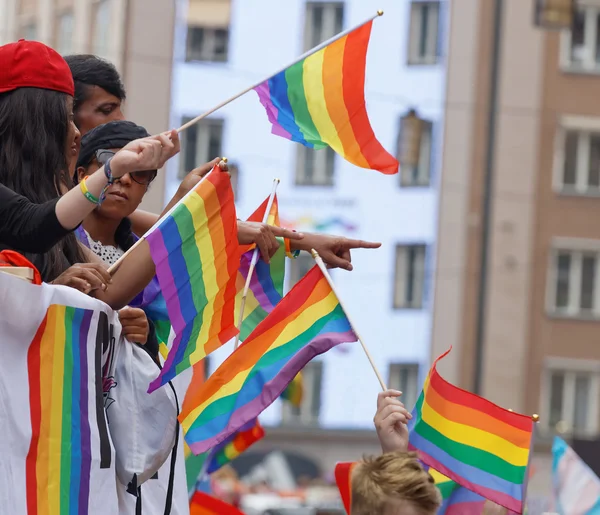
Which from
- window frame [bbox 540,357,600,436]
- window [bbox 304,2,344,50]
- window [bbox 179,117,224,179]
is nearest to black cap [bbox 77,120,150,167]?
window [bbox 179,117,224,179]

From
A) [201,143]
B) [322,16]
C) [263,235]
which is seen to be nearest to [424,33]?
[322,16]

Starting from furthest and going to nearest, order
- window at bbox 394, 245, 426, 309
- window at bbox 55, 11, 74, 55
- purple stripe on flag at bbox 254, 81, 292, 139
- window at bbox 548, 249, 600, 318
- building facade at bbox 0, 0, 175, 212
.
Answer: window at bbox 548, 249, 600, 318 → window at bbox 394, 245, 426, 309 → window at bbox 55, 11, 74, 55 → building facade at bbox 0, 0, 175, 212 → purple stripe on flag at bbox 254, 81, 292, 139

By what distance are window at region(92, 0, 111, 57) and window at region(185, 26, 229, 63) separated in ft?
5.91

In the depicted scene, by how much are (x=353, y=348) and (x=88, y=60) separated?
2422 cm

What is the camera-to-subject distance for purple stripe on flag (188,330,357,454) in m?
4.26

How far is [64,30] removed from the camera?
29.0m

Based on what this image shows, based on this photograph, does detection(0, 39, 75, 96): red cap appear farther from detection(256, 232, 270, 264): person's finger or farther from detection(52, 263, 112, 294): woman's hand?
detection(256, 232, 270, 264): person's finger

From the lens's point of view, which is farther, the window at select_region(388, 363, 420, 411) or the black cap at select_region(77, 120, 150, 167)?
the window at select_region(388, 363, 420, 411)

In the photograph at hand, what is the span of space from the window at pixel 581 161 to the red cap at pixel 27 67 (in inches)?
1047

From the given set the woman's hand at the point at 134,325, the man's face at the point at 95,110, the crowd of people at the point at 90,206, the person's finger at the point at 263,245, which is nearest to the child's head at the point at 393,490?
the crowd of people at the point at 90,206

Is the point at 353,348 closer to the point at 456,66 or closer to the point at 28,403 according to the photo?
the point at 456,66

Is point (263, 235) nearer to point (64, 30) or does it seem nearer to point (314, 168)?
point (64, 30)

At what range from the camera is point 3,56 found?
3816mm

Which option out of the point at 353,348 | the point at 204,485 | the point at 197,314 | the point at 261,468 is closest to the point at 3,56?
the point at 197,314
